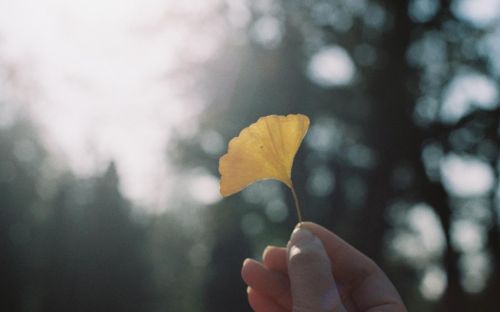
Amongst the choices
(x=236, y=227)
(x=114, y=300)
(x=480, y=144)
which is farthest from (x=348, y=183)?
→ (x=114, y=300)

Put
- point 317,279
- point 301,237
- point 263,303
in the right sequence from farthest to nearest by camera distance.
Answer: point 263,303 < point 301,237 < point 317,279

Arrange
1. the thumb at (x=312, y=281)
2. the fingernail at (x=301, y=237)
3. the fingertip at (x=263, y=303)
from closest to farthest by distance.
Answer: the thumb at (x=312, y=281) → the fingernail at (x=301, y=237) → the fingertip at (x=263, y=303)

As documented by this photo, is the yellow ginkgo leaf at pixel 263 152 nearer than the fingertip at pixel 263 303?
Yes

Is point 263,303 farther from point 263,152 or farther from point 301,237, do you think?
point 263,152

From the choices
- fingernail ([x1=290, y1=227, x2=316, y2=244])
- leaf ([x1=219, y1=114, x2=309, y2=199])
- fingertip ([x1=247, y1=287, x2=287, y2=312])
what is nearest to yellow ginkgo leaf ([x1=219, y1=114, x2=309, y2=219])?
leaf ([x1=219, y1=114, x2=309, y2=199])

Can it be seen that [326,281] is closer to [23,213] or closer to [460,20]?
[460,20]

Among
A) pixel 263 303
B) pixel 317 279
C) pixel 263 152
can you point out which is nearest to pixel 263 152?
pixel 263 152

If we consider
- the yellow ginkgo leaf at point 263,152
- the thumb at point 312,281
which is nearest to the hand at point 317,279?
the thumb at point 312,281

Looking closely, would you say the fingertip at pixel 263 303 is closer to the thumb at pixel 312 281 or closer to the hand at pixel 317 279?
the hand at pixel 317 279
